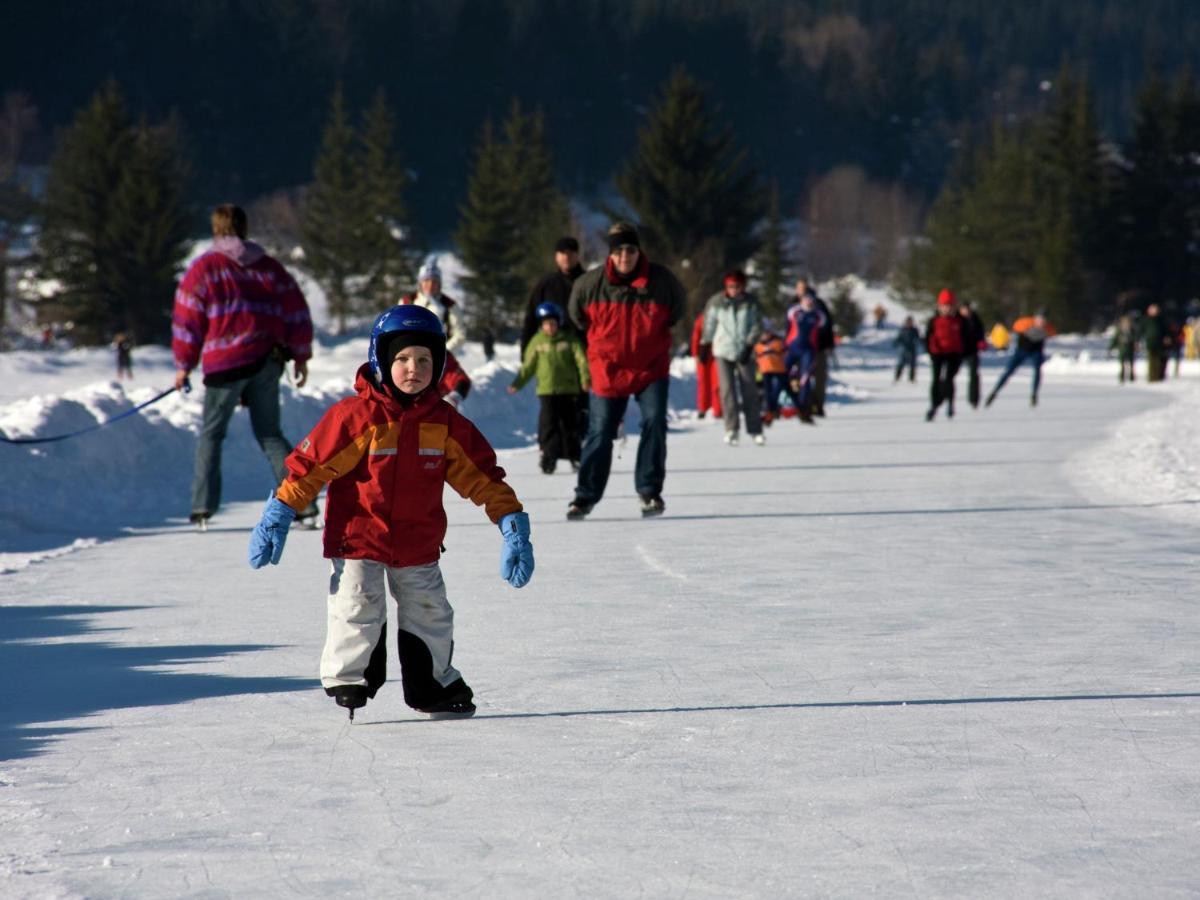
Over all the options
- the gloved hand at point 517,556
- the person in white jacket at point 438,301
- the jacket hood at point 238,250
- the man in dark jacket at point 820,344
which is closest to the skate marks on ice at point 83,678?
the gloved hand at point 517,556

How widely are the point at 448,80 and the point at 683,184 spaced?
250 feet

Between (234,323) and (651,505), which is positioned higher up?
(234,323)

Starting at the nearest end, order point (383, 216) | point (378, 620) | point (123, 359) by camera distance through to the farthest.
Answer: point (378, 620), point (123, 359), point (383, 216)

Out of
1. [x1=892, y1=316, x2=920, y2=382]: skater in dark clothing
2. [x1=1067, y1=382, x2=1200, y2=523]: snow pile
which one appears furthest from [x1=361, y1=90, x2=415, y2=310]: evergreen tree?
[x1=1067, y1=382, x2=1200, y2=523]: snow pile

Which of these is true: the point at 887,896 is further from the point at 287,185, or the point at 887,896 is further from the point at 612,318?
the point at 287,185

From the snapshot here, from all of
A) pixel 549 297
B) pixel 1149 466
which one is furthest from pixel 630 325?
pixel 1149 466

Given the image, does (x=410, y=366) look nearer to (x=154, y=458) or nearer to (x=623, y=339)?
(x=623, y=339)

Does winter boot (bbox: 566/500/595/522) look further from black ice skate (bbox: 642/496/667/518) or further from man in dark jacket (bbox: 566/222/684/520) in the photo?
black ice skate (bbox: 642/496/667/518)

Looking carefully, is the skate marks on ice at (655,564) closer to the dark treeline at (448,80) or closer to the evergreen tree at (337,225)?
the evergreen tree at (337,225)

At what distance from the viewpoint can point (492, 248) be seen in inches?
2985

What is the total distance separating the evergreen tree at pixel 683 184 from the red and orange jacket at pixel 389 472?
56964 mm

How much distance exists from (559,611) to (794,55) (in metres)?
184

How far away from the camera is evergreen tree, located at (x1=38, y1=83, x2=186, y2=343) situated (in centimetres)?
6175

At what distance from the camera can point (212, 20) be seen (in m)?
126
